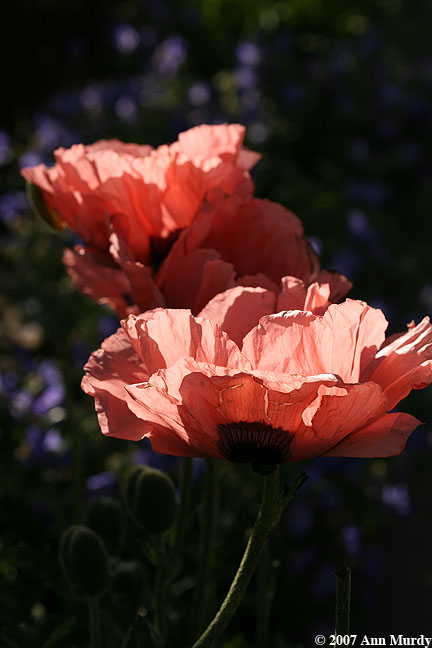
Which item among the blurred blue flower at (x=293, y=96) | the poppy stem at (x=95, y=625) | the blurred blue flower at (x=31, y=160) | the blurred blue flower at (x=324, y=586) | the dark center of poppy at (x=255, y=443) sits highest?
the blurred blue flower at (x=293, y=96)

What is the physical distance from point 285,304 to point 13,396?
1208 millimetres

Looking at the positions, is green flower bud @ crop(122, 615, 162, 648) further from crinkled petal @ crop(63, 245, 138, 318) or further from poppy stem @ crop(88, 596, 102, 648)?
crinkled petal @ crop(63, 245, 138, 318)

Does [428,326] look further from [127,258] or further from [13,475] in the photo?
[13,475]

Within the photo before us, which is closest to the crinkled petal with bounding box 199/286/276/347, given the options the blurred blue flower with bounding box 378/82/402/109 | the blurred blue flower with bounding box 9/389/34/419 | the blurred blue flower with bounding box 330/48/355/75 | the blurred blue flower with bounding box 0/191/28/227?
the blurred blue flower with bounding box 9/389/34/419

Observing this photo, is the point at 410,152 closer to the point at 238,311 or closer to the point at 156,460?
the point at 156,460

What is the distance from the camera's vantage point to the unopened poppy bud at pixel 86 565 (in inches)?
32.5

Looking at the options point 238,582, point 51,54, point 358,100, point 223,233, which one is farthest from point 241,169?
point 51,54

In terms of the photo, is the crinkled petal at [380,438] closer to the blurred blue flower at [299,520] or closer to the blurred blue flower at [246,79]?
the blurred blue flower at [299,520]

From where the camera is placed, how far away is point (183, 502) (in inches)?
35.1

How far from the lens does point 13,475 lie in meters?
Result: 1.61

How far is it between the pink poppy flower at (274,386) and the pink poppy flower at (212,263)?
14cm

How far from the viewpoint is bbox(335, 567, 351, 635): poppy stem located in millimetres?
563

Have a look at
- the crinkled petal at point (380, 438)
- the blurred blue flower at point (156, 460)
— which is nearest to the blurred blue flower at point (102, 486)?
the blurred blue flower at point (156, 460)

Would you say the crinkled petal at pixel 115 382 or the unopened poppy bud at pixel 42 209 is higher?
the unopened poppy bud at pixel 42 209
